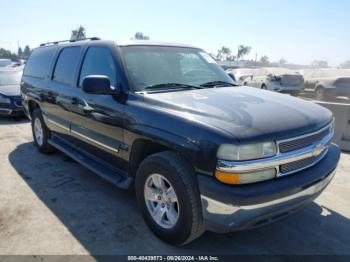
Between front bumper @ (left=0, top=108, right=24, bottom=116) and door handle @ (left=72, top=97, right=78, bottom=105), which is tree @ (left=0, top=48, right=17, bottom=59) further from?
door handle @ (left=72, top=97, right=78, bottom=105)

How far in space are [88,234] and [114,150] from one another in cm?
93

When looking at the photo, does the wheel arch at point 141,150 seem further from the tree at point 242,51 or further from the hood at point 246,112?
the tree at point 242,51

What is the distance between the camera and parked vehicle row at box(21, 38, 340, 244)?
2504 millimetres

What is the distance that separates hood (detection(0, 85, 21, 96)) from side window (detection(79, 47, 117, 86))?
589 centimetres

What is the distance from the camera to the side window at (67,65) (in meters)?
4.54

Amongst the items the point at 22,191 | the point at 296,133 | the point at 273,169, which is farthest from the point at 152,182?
the point at 22,191

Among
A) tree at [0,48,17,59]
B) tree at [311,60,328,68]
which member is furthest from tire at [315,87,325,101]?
tree at [311,60,328,68]

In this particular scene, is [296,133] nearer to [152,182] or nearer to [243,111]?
[243,111]

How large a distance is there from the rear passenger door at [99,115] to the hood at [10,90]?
18.5 ft

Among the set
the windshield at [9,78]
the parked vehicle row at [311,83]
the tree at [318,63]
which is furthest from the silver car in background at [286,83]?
the tree at [318,63]

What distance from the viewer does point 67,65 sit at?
15.7ft

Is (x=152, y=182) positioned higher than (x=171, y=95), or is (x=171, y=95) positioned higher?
(x=171, y=95)

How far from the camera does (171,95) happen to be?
3.31 metres

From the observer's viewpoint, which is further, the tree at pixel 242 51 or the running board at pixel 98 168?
the tree at pixel 242 51
